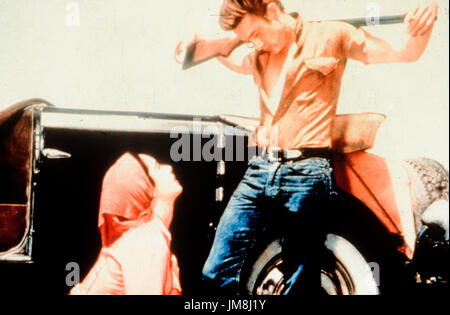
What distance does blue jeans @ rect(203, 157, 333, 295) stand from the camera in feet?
7.52

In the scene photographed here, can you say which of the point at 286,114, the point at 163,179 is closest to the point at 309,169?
the point at 286,114

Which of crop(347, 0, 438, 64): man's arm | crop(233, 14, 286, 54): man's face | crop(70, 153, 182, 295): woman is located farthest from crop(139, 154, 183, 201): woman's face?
crop(347, 0, 438, 64): man's arm

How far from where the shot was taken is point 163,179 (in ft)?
7.51

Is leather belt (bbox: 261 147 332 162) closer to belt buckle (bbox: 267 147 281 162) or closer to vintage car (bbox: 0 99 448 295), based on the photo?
belt buckle (bbox: 267 147 281 162)

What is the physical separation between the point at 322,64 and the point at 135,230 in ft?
4.61

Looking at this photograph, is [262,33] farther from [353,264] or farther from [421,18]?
[353,264]

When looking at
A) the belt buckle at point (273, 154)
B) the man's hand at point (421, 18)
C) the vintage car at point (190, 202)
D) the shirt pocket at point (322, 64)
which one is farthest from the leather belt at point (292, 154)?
the man's hand at point (421, 18)

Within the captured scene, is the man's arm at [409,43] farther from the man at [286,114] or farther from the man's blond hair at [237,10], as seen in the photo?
the man's blond hair at [237,10]

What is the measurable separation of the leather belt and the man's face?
0.58 metres

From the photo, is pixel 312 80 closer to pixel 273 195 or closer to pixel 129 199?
pixel 273 195

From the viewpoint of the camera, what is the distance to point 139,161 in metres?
2.28

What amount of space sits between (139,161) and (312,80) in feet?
3.54

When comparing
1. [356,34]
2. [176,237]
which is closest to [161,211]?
[176,237]

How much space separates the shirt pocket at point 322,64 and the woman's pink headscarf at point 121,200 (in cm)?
113
